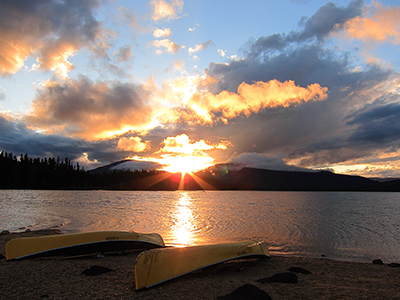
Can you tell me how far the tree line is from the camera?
125875 millimetres

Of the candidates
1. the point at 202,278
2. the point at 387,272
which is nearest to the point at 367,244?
the point at 387,272

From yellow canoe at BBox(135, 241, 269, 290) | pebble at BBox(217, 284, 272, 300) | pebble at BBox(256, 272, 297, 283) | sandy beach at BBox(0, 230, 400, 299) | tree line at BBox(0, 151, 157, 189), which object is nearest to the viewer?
pebble at BBox(217, 284, 272, 300)

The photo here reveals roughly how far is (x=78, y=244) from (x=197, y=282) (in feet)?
20.6

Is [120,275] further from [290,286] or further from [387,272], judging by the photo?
[387,272]

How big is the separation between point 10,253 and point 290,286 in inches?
432

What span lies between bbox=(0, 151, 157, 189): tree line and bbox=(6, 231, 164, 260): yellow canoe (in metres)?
140

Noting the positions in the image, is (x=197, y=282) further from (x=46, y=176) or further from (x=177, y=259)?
(x=46, y=176)

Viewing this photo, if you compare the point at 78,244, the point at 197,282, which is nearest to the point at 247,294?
the point at 197,282

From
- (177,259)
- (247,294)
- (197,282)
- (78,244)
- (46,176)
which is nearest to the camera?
(247,294)

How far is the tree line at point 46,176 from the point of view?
126m

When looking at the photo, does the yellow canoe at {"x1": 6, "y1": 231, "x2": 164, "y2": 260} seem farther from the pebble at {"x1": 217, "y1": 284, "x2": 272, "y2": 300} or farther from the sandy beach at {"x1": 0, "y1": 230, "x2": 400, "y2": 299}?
the pebble at {"x1": 217, "y1": 284, "x2": 272, "y2": 300}

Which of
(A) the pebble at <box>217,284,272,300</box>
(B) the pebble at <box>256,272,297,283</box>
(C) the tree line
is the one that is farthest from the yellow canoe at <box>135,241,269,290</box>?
(C) the tree line

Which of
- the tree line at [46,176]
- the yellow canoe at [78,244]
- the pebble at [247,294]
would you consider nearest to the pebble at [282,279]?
the pebble at [247,294]

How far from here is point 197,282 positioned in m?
8.08
